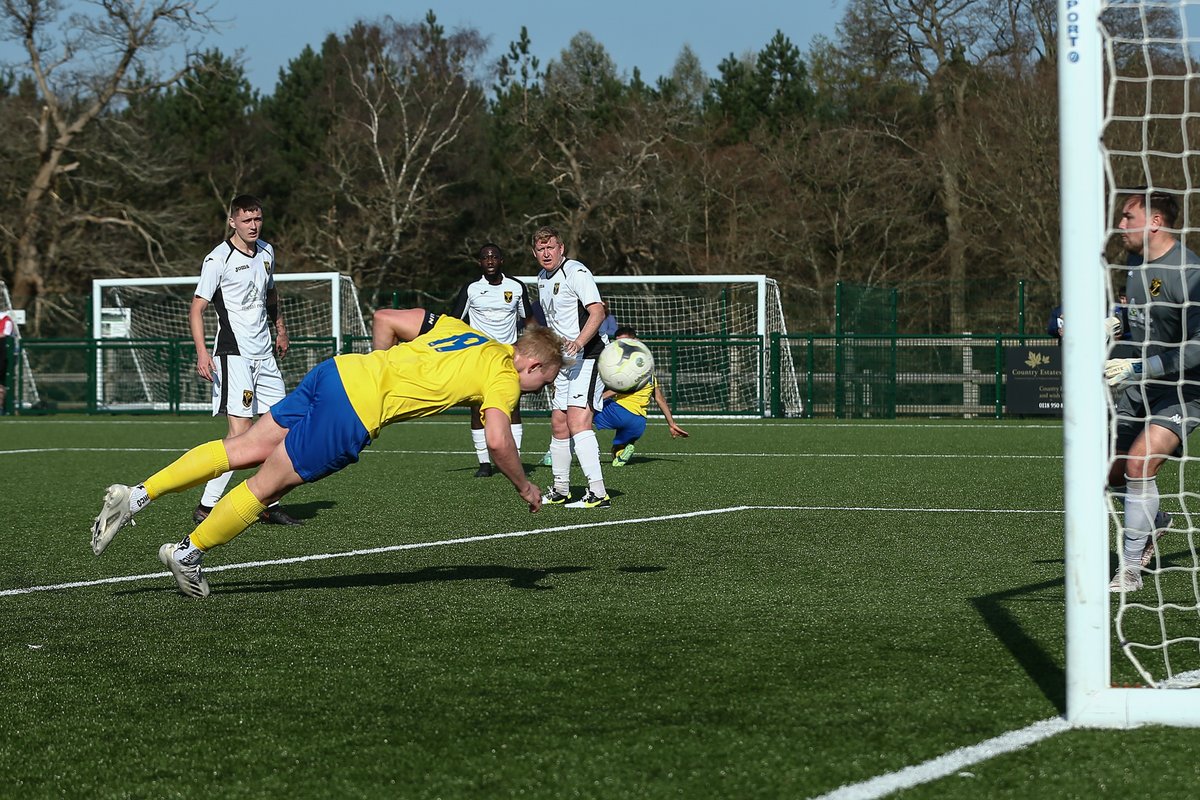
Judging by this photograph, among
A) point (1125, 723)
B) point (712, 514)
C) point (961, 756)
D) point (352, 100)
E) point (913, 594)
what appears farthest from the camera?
point (352, 100)

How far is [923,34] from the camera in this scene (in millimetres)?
33812

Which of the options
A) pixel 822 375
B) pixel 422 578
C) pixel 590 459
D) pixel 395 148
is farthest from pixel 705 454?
pixel 395 148

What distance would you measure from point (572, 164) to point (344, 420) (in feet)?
107

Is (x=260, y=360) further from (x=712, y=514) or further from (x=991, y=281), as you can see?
(x=991, y=281)

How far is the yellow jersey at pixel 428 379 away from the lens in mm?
6051

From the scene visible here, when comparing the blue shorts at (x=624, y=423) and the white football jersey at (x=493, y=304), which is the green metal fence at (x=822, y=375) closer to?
the blue shorts at (x=624, y=423)

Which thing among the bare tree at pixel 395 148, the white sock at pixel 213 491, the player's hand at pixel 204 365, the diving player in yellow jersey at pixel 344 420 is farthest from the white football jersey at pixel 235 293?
the bare tree at pixel 395 148

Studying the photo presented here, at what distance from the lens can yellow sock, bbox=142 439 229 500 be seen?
20.4 ft

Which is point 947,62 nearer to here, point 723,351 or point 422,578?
point 723,351

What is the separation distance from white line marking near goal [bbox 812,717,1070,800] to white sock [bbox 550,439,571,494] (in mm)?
6880

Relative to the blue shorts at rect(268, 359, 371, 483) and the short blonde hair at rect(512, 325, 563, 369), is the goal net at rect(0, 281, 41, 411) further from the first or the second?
the short blonde hair at rect(512, 325, 563, 369)

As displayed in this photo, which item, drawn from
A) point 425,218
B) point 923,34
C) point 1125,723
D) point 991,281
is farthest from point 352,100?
point 1125,723

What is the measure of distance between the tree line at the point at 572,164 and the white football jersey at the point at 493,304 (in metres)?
16.4

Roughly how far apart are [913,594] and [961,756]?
2.69m
